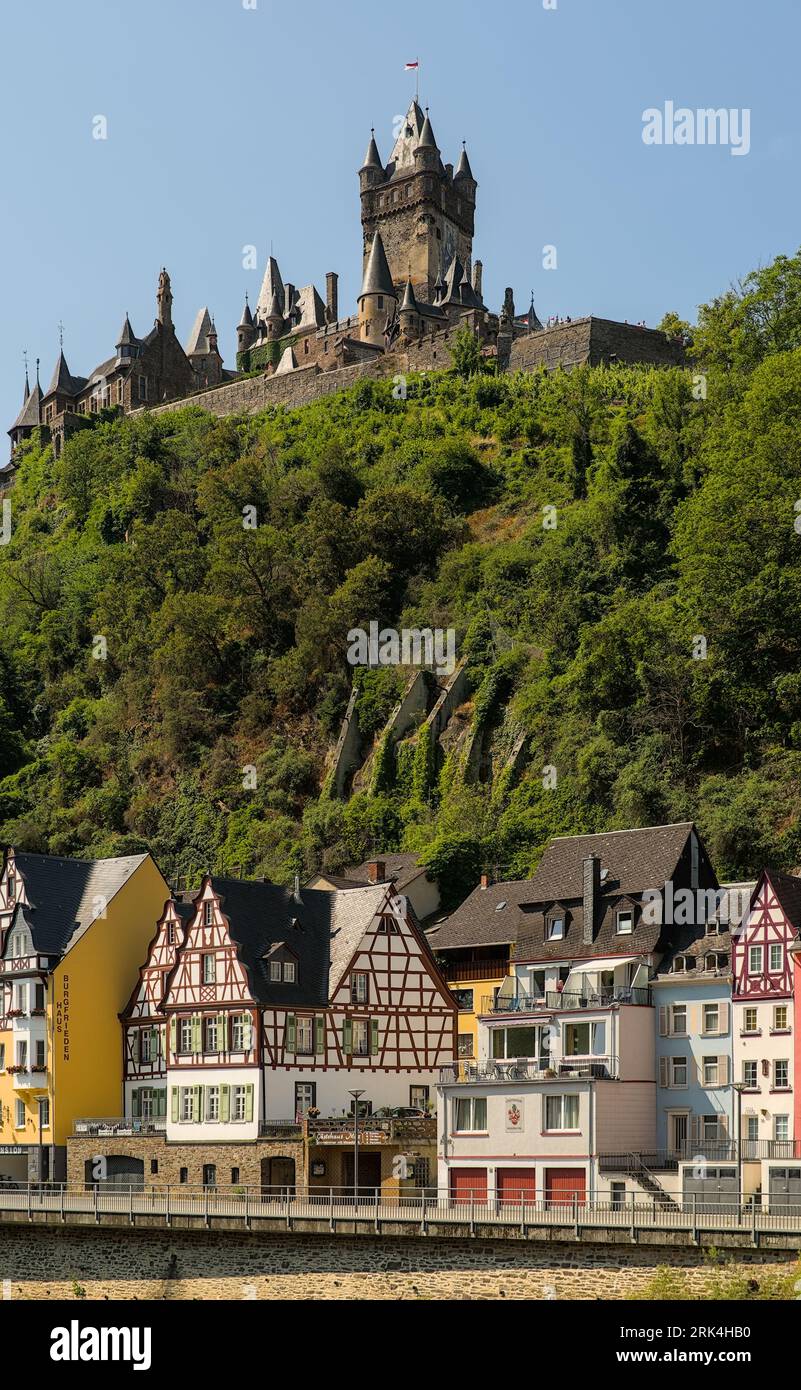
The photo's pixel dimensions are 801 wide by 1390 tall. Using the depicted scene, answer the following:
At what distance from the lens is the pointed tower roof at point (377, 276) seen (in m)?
131

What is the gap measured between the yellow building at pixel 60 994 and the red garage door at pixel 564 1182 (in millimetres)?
17587

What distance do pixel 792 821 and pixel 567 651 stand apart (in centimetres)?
1868

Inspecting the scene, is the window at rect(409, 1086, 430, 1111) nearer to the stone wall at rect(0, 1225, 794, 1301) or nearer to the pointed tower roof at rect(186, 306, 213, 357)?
the stone wall at rect(0, 1225, 794, 1301)

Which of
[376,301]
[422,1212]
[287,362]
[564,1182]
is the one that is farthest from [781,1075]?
[287,362]

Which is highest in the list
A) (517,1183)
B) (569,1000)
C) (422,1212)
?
(569,1000)

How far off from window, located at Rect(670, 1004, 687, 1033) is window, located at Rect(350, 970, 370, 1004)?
10.9 meters

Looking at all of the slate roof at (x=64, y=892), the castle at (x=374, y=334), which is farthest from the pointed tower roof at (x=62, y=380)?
the slate roof at (x=64, y=892)

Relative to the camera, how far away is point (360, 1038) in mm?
60938

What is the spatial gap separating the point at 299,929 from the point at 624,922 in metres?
10.7

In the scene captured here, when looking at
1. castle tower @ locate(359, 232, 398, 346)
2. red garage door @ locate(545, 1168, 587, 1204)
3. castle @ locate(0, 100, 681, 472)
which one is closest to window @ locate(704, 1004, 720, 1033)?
red garage door @ locate(545, 1168, 587, 1204)

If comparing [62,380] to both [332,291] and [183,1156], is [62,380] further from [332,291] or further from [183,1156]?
[183,1156]

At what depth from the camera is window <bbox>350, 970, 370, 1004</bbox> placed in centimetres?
6116

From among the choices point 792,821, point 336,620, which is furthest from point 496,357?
point 792,821
